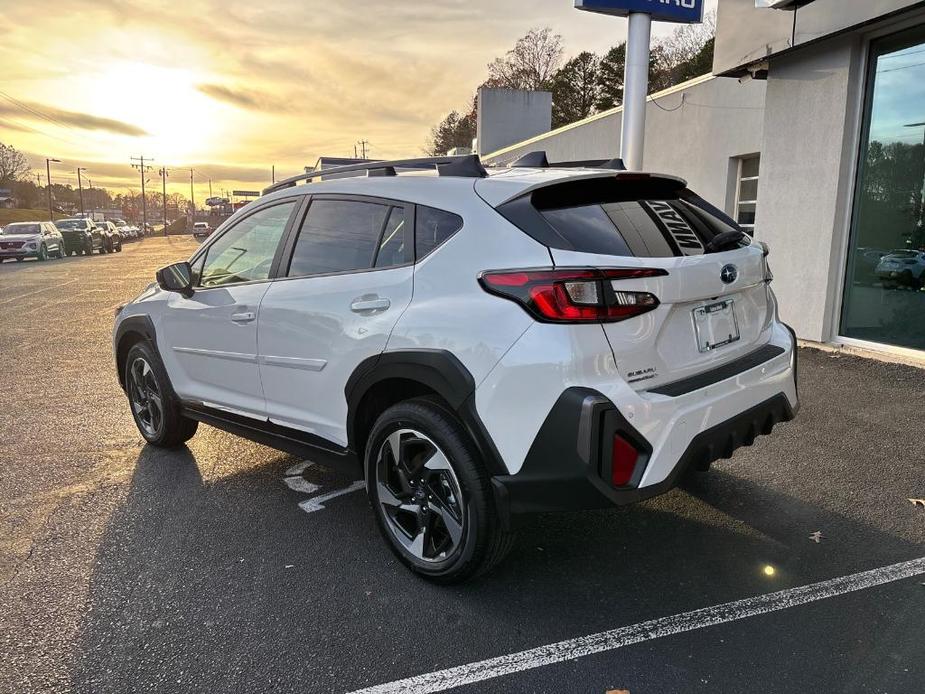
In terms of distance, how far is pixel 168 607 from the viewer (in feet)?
9.66

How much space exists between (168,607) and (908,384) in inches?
251

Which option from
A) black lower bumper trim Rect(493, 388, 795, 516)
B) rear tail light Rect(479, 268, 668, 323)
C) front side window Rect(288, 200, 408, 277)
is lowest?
black lower bumper trim Rect(493, 388, 795, 516)

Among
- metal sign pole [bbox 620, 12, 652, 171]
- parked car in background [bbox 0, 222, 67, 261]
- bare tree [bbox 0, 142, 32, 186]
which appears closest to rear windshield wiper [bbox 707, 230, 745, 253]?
metal sign pole [bbox 620, 12, 652, 171]

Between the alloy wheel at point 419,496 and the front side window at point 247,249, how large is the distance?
4.42ft

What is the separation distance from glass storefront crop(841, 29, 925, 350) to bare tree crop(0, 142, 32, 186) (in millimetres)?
117924

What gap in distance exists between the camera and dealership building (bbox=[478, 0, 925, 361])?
734 cm

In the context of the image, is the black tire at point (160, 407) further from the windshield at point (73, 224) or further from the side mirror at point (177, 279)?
the windshield at point (73, 224)

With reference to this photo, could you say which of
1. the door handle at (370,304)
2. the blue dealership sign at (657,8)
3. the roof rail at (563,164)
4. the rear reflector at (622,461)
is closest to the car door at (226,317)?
the door handle at (370,304)

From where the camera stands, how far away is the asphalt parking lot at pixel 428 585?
252 centimetres

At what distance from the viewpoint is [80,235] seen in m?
34.0

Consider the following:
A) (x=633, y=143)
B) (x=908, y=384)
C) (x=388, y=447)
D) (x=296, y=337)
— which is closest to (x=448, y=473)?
(x=388, y=447)

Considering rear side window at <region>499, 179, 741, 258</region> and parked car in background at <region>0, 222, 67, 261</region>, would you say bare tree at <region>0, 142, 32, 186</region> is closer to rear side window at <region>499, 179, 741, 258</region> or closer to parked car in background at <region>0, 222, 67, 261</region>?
parked car in background at <region>0, 222, 67, 261</region>

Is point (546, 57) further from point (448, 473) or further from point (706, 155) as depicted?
point (448, 473)

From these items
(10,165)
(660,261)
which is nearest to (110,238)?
(660,261)
